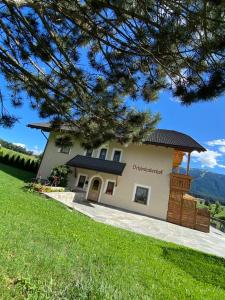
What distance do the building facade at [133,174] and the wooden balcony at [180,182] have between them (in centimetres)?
30

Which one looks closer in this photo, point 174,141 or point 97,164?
point 174,141

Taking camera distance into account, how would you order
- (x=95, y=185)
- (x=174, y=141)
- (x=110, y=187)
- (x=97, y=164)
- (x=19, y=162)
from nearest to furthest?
(x=174, y=141) < (x=97, y=164) < (x=110, y=187) < (x=95, y=185) < (x=19, y=162)

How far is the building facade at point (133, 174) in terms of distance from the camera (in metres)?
17.3

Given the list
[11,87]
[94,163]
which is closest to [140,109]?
[11,87]

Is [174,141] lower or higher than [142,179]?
higher

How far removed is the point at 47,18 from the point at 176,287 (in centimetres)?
538

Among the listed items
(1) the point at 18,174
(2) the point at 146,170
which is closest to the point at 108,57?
(2) the point at 146,170

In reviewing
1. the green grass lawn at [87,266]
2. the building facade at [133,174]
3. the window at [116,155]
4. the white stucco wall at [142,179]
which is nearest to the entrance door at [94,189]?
the building facade at [133,174]

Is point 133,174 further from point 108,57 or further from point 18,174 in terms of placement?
point 108,57

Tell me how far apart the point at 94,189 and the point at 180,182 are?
5.96 meters

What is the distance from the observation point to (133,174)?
18281 millimetres

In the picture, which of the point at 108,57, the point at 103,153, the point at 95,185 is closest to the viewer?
the point at 108,57

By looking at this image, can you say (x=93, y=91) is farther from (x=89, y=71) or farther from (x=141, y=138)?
(x=141, y=138)

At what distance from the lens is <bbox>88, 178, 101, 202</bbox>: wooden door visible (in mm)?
18344
